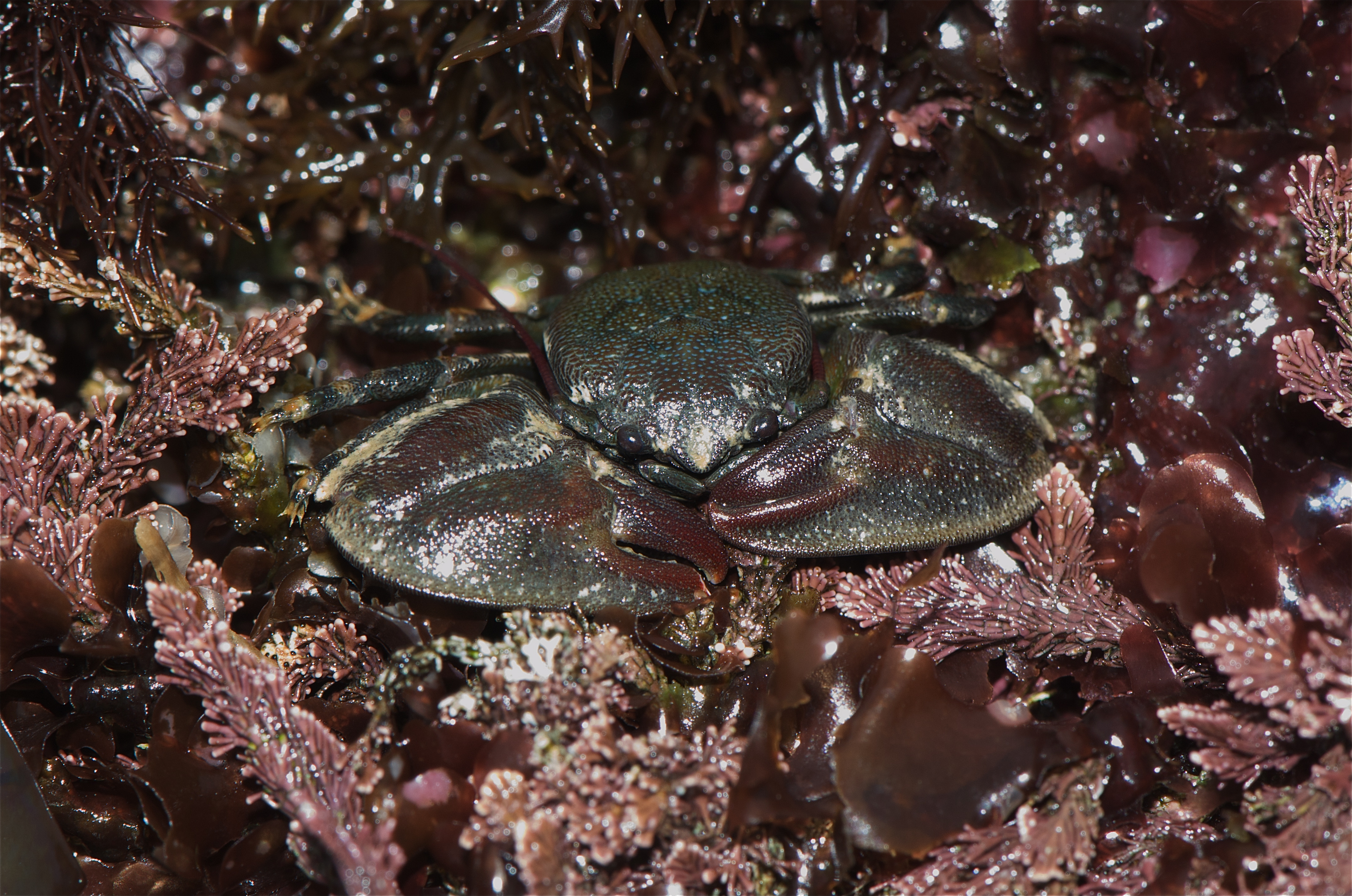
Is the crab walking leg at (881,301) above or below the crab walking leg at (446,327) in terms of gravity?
below

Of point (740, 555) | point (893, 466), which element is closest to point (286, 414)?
point (740, 555)

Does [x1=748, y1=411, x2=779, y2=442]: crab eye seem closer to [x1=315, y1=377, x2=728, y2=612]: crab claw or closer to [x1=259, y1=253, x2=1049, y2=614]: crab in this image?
[x1=259, y1=253, x2=1049, y2=614]: crab

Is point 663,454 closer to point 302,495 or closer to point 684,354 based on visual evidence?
point 684,354

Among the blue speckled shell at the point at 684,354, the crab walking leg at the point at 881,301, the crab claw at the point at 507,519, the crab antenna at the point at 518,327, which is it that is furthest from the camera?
the crab walking leg at the point at 881,301

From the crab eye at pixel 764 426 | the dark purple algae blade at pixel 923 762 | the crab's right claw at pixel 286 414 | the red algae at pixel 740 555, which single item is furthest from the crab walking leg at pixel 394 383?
the dark purple algae blade at pixel 923 762

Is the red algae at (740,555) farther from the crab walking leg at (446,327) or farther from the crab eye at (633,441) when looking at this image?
Answer: the crab eye at (633,441)

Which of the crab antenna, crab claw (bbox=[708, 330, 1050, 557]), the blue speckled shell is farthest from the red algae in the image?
the blue speckled shell

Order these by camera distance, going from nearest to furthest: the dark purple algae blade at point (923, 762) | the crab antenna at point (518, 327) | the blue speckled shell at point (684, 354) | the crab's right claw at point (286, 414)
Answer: the dark purple algae blade at point (923, 762)
the blue speckled shell at point (684, 354)
the crab's right claw at point (286, 414)
the crab antenna at point (518, 327)
